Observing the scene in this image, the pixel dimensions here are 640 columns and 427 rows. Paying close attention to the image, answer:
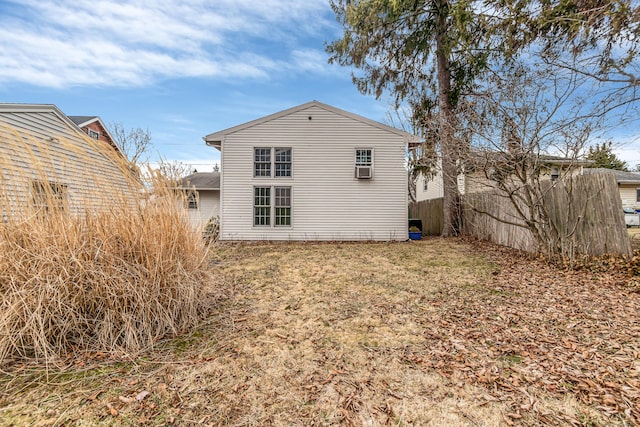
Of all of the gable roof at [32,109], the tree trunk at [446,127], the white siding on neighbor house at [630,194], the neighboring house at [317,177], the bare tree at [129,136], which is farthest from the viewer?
the bare tree at [129,136]

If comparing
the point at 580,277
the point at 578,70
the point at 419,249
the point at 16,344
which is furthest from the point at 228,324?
the point at 578,70

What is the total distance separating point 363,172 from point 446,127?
10.7ft

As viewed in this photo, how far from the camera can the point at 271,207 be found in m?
10.3

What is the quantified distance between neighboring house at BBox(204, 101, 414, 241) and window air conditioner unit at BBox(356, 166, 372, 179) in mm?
135

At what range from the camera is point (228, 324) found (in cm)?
308

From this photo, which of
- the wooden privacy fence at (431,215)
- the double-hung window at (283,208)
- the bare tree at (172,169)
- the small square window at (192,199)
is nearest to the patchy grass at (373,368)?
the small square window at (192,199)

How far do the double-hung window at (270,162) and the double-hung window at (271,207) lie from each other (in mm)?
543

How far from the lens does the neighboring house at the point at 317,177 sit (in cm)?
1018

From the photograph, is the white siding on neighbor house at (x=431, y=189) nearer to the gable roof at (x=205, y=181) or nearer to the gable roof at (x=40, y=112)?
the gable roof at (x=205, y=181)

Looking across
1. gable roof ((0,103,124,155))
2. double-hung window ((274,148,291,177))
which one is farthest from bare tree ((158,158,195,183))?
double-hung window ((274,148,291,177))

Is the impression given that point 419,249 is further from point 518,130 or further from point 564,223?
point 518,130

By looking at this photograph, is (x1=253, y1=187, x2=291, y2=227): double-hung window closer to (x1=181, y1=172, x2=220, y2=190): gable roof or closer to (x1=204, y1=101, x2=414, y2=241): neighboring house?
(x1=204, y1=101, x2=414, y2=241): neighboring house

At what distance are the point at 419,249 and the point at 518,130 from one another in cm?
378

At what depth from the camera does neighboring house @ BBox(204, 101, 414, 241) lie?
33.4 ft
